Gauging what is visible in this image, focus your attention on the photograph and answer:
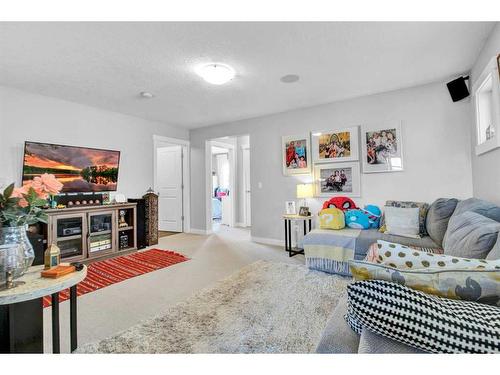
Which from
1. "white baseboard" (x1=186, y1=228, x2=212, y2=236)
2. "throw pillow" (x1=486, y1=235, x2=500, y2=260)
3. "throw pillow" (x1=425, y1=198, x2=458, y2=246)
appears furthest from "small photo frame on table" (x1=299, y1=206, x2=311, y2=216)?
"throw pillow" (x1=486, y1=235, x2=500, y2=260)

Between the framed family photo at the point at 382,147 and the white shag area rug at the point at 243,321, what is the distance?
1.85 metres

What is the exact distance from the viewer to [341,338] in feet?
3.00

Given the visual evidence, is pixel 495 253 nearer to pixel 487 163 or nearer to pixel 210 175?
pixel 487 163

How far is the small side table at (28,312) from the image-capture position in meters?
1.15

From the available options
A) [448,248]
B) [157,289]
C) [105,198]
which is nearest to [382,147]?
[448,248]

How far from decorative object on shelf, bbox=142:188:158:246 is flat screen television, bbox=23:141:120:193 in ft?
1.98

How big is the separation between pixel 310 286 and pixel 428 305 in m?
2.17

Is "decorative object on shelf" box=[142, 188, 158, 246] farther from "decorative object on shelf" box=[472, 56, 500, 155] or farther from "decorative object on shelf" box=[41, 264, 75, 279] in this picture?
"decorative object on shelf" box=[472, 56, 500, 155]

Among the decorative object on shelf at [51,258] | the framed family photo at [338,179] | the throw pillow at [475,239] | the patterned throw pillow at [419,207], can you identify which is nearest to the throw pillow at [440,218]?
the patterned throw pillow at [419,207]

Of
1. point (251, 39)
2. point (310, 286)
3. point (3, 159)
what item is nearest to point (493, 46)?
point (251, 39)

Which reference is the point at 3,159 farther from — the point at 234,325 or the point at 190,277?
the point at 234,325

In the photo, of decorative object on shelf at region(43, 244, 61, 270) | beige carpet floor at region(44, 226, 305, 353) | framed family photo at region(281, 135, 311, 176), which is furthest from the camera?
framed family photo at region(281, 135, 311, 176)

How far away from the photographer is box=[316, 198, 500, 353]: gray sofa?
0.71 metres

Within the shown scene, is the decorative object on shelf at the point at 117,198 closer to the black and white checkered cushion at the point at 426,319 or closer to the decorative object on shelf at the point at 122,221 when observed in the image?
the decorative object on shelf at the point at 122,221
